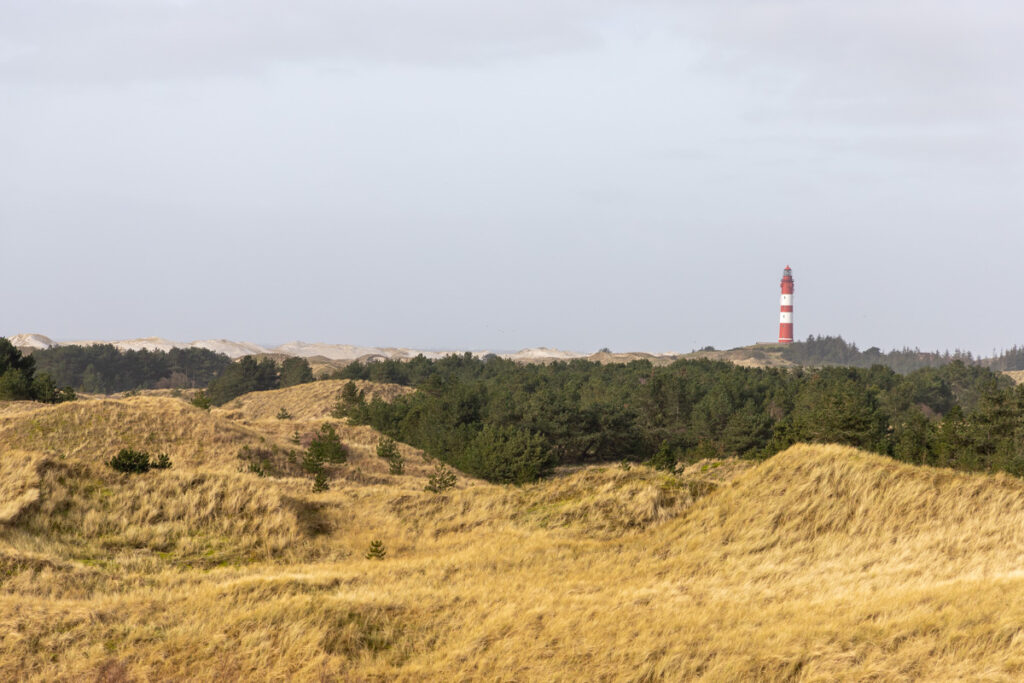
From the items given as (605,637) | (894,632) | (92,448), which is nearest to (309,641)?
(605,637)

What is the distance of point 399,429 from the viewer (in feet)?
216

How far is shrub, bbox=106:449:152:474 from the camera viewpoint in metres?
19.6

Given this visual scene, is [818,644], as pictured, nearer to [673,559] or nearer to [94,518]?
[673,559]

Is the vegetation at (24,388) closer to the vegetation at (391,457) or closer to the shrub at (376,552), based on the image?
the vegetation at (391,457)

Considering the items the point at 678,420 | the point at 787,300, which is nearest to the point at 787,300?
the point at 787,300

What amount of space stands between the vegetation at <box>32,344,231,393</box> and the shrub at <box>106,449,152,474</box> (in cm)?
10743

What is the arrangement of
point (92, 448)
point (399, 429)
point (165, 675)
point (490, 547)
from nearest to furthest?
point (165, 675)
point (490, 547)
point (92, 448)
point (399, 429)

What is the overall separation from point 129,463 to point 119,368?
12085 centimetres

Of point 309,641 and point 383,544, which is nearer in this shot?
point 309,641

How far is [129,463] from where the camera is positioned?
19766 mm

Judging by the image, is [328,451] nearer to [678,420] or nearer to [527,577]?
[527,577]

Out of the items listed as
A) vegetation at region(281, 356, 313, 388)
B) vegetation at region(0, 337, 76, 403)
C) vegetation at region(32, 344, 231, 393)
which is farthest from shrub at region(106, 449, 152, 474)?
vegetation at region(32, 344, 231, 393)

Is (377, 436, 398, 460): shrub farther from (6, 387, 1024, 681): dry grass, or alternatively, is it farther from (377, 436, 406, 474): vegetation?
(6, 387, 1024, 681): dry grass

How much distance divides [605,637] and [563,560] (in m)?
5.50
